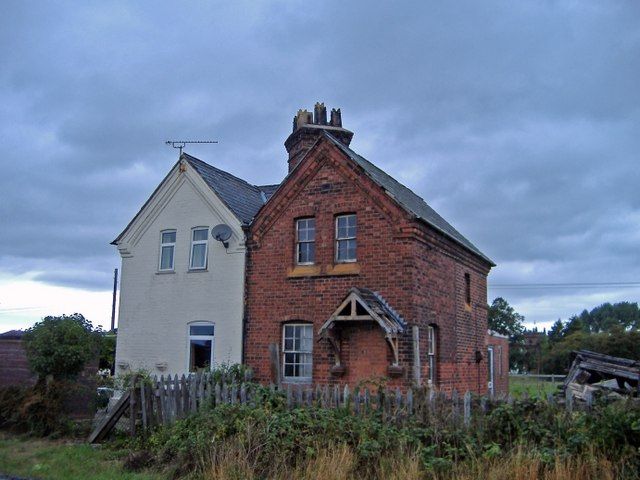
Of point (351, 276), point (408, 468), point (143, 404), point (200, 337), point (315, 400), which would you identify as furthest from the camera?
point (200, 337)

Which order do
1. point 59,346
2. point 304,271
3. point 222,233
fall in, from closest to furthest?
point 59,346
point 304,271
point 222,233

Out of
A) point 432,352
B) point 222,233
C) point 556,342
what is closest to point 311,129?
point 222,233

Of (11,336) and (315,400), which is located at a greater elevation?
(11,336)

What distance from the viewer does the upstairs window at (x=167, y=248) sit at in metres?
19.9

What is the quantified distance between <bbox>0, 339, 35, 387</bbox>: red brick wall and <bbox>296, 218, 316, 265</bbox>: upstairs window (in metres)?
9.40

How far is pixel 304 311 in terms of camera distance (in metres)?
16.9

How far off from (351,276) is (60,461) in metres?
8.10

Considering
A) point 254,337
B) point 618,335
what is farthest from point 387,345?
point 618,335

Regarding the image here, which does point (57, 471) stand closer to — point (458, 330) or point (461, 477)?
point (461, 477)

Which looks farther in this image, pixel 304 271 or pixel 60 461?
pixel 304 271

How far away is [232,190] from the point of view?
20.8m

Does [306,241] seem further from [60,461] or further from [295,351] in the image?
[60,461]

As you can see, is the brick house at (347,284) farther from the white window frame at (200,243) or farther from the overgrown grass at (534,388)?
the overgrown grass at (534,388)

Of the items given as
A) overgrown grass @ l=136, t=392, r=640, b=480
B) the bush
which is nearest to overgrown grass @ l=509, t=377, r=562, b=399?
overgrown grass @ l=136, t=392, r=640, b=480
